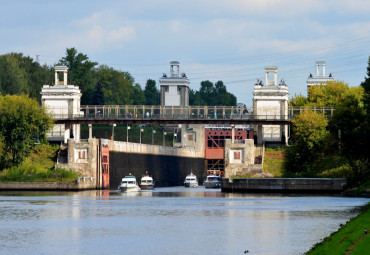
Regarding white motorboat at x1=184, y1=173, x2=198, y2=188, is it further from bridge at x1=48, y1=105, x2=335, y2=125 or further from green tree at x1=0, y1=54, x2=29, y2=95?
green tree at x1=0, y1=54, x2=29, y2=95

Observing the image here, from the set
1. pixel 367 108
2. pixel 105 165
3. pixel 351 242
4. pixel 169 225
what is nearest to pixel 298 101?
pixel 105 165

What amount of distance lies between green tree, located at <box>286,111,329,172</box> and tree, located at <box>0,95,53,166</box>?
134 ft

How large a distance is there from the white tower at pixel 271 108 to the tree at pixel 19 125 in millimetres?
38112

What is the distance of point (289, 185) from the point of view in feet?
413

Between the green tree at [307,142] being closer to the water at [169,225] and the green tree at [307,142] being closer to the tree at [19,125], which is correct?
the water at [169,225]

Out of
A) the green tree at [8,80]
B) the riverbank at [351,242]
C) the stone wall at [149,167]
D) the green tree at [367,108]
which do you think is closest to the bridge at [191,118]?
the stone wall at [149,167]

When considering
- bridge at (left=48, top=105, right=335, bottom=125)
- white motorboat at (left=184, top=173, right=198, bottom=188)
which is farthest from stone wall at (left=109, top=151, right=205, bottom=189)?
bridge at (left=48, top=105, right=335, bottom=125)

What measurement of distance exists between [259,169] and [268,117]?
1482 centimetres

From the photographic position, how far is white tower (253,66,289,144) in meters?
157

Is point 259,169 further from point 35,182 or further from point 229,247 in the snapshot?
point 229,247

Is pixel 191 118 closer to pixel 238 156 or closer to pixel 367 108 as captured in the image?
pixel 238 156

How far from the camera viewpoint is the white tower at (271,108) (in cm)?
15738

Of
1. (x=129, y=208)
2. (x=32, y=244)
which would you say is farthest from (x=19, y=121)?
(x=32, y=244)

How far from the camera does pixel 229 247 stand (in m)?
56.5
